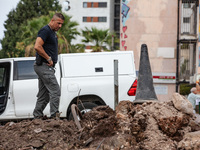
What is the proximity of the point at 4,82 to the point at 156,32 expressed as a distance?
18.5 metres

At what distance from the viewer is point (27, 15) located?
4503cm

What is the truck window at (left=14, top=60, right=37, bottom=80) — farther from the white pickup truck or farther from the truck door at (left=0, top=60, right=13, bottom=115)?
the truck door at (left=0, top=60, right=13, bottom=115)

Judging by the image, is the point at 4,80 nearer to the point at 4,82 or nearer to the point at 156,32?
the point at 4,82

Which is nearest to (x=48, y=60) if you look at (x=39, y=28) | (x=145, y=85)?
(x=145, y=85)

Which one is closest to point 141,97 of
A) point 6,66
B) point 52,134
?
point 52,134

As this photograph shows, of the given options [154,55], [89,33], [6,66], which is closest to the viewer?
[6,66]

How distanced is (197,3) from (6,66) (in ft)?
69.1

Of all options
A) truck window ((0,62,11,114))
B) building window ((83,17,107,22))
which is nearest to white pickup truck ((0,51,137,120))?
truck window ((0,62,11,114))

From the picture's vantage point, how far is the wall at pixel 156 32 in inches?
998

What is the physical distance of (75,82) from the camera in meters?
7.64

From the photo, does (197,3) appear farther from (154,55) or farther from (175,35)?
(154,55)

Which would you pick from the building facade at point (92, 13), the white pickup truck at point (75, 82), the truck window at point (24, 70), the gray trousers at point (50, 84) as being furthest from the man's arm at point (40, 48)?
the building facade at point (92, 13)

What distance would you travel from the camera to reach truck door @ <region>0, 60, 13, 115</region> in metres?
7.67

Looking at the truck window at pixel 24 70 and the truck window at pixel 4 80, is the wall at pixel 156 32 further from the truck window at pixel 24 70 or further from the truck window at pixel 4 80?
the truck window at pixel 24 70
